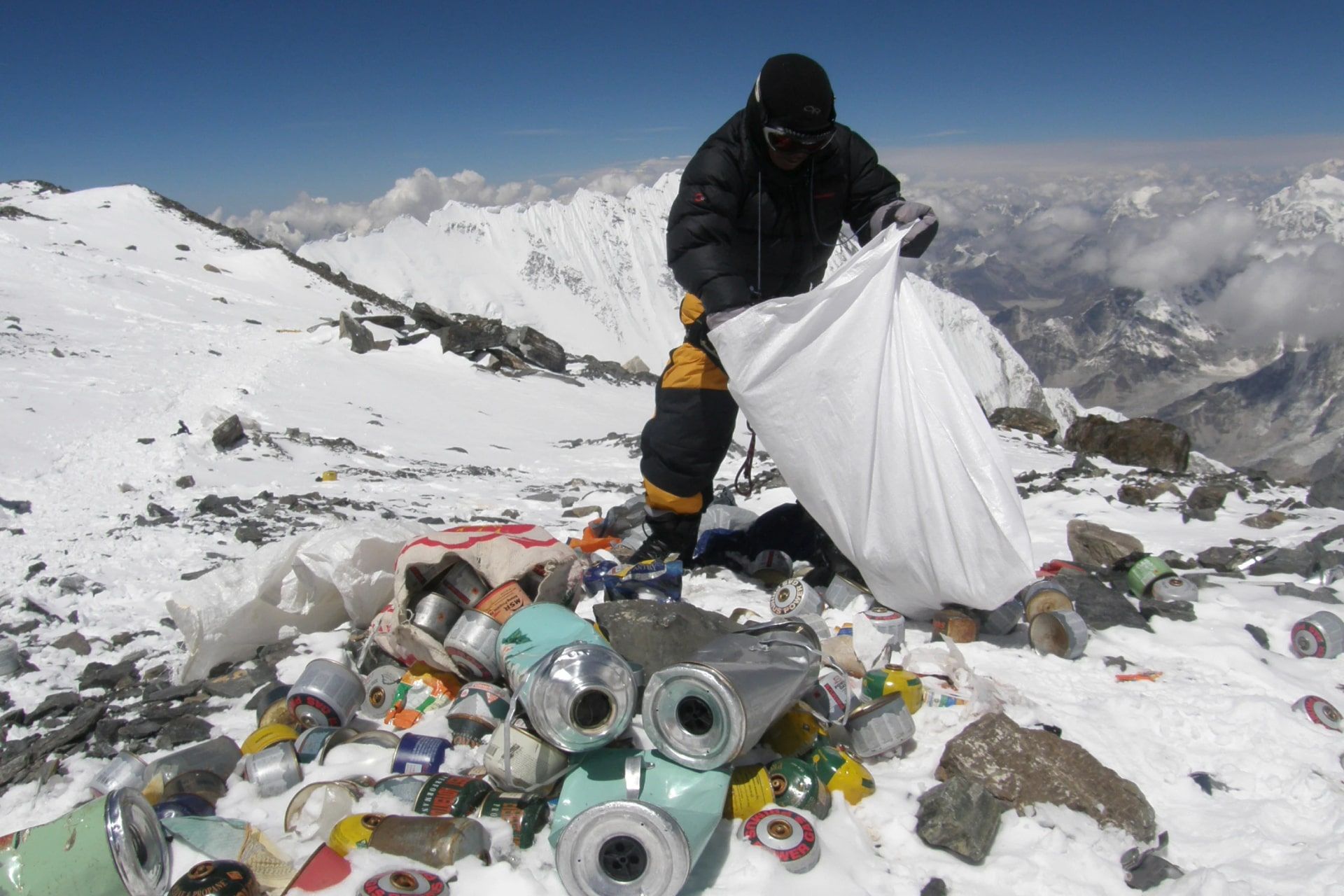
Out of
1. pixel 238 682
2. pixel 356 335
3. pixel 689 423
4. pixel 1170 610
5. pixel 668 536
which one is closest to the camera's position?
pixel 238 682

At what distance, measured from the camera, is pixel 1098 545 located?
14.2ft

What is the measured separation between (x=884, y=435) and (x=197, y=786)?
105 inches

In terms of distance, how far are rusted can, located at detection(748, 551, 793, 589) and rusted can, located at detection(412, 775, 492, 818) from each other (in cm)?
212

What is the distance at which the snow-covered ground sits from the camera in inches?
85.4

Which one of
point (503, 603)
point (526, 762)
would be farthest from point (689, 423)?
point (526, 762)

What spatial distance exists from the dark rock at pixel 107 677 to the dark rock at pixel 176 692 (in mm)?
218

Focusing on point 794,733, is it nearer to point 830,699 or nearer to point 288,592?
point 830,699

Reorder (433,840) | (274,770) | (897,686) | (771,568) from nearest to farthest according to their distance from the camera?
(433,840)
(274,770)
(897,686)
(771,568)

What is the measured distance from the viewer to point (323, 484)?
6535 mm

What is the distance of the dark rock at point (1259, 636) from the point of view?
335 cm

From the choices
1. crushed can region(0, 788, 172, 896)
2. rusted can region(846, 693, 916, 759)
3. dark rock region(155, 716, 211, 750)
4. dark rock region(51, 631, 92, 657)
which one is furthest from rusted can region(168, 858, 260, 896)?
dark rock region(51, 631, 92, 657)

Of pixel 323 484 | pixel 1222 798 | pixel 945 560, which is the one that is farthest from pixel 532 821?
pixel 323 484

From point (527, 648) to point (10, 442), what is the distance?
6.16 metres

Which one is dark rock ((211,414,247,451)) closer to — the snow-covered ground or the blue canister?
the snow-covered ground
